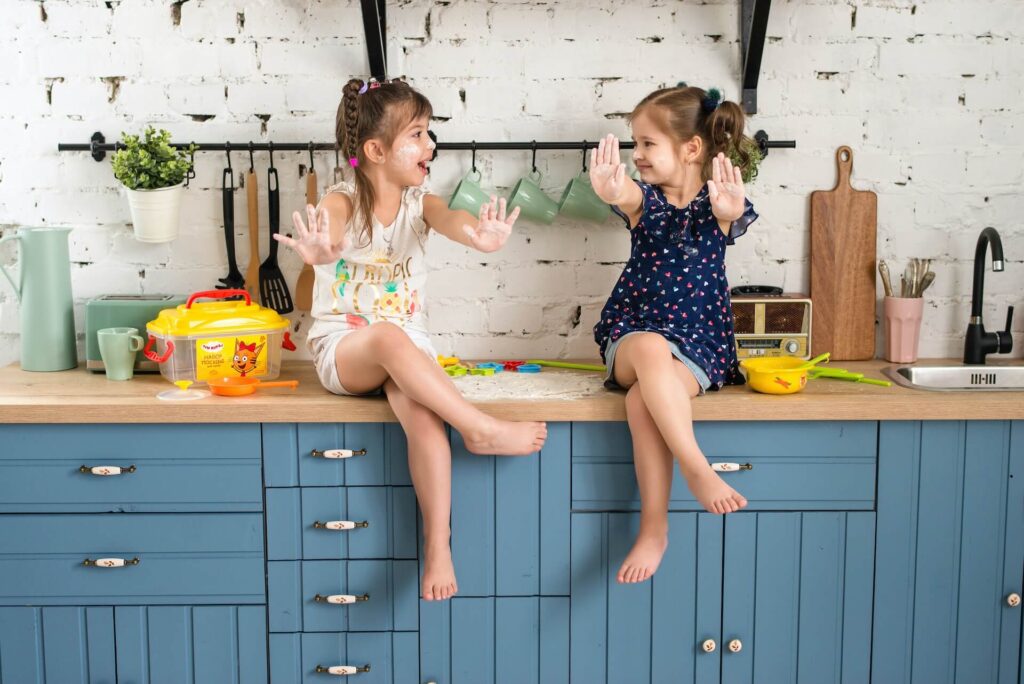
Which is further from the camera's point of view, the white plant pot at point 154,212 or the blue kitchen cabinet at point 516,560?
the white plant pot at point 154,212

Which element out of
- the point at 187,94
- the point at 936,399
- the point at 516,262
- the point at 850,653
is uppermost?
the point at 187,94

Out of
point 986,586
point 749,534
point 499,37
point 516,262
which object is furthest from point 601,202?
point 986,586

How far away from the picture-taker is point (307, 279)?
8.48 ft

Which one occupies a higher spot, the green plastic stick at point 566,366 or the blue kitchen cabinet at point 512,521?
the green plastic stick at point 566,366

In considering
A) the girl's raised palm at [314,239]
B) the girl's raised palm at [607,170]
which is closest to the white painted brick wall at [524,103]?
the girl's raised palm at [607,170]

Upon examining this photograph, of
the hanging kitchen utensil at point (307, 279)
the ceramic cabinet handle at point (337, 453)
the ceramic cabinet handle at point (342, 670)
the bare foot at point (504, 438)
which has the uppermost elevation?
the hanging kitchen utensil at point (307, 279)

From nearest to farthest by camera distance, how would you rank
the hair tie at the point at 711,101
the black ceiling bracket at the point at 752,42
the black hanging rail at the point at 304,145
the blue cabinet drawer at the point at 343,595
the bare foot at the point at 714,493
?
the bare foot at the point at 714,493, the blue cabinet drawer at the point at 343,595, the hair tie at the point at 711,101, the black ceiling bracket at the point at 752,42, the black hanging rail at the point at 304,145

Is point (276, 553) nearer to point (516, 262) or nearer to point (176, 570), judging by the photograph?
point (176, 570)

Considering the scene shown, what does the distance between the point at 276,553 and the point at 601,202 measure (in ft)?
3.67

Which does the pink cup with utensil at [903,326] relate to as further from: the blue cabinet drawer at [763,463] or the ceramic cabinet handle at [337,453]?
the ceramic cabinet handle at [337,453]

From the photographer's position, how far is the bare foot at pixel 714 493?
1994 mm

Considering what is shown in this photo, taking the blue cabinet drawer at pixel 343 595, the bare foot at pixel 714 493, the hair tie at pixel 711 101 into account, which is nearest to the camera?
the bare foot at pixel 714 493

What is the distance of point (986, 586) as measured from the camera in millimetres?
2215

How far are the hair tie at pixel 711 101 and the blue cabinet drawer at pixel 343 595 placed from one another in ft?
3.94
